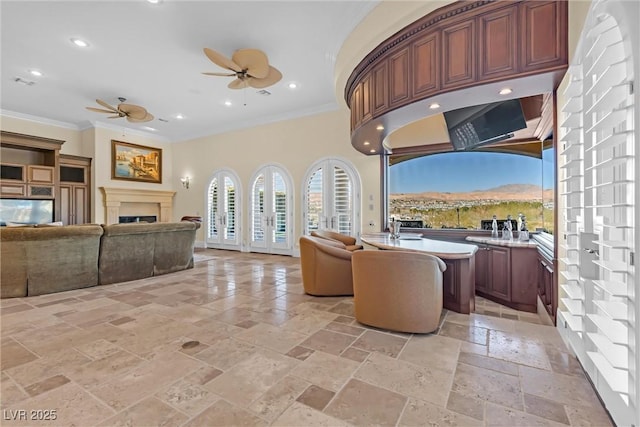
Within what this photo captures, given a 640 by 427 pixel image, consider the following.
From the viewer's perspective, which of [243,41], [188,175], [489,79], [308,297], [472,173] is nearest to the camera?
[489,79]

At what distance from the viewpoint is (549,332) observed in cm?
282

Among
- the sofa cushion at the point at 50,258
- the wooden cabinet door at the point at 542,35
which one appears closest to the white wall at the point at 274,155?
the wooden cabinet door at the point at 542,35

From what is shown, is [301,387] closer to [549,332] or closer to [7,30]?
[549,332]

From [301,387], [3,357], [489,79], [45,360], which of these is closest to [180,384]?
[301,387]

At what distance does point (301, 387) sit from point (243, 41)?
4623 millimetres

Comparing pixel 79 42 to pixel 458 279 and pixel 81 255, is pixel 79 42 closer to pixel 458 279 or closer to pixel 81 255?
pixel 81 255

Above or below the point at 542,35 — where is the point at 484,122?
below

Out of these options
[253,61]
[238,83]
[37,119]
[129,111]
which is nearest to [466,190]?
[253,61]

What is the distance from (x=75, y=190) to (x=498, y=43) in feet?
32.6

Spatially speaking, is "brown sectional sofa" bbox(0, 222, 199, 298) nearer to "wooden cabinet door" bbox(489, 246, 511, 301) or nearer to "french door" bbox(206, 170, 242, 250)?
"french door" bbox(206, 170, 242, 250)

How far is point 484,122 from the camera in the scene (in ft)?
13.0

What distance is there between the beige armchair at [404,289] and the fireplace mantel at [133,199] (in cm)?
845

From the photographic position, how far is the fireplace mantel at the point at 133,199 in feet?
27.4

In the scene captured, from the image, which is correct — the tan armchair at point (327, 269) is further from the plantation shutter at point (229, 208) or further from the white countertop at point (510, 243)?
the plantation shutter at point (229, 208)
